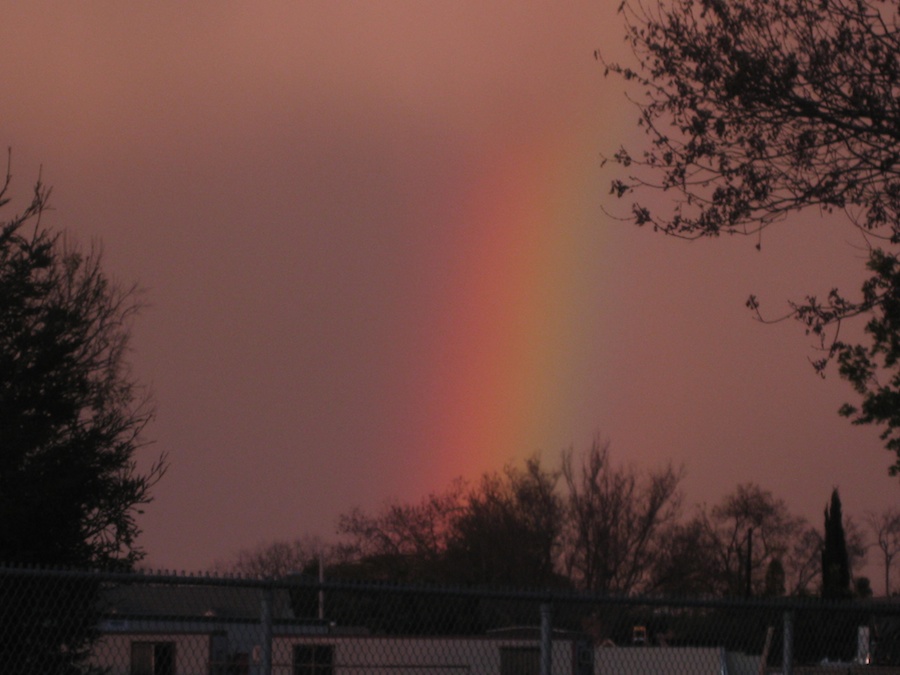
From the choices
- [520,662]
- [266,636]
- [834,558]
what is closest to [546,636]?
[266,636]

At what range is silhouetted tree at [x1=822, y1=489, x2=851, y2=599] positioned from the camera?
2023 inches

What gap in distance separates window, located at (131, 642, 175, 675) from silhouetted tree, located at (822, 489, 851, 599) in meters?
46.3

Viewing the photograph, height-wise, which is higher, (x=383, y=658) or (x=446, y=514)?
(x=446, y=514)

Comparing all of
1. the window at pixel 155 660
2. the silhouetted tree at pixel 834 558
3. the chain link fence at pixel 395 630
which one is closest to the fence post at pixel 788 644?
the chain link fence at pixel 395 630

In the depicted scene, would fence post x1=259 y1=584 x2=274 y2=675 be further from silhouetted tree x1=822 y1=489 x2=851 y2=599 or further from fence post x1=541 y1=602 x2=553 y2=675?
silhouetted tree x1=822 y1=489 x2=851 y2=599

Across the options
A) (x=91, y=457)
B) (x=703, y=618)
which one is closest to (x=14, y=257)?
(x=91, y=457)

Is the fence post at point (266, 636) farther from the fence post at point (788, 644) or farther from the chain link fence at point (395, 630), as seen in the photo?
the fence post at point (788, 644)

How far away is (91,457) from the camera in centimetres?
1535

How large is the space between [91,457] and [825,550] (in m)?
44.7

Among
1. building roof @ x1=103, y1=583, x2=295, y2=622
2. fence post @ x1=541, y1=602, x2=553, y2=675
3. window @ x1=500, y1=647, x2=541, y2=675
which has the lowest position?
window @ x1=500, y1=647, x2=541, y2=675

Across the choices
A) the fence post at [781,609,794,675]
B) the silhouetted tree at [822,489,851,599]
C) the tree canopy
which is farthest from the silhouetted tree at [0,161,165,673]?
the silhouetted tree at [822,489,851,599]

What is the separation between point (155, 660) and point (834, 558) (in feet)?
166

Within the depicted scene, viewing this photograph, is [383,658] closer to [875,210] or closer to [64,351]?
[875,210]

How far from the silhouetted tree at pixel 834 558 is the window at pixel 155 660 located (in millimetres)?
46274
